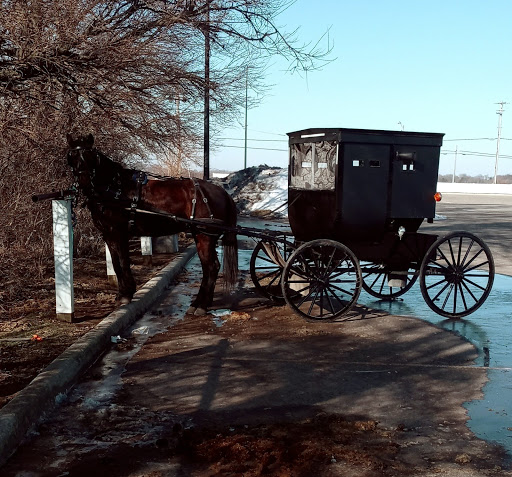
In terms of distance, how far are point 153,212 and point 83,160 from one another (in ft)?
3.59

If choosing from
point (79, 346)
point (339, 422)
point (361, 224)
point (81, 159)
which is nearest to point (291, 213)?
point (361, 224)

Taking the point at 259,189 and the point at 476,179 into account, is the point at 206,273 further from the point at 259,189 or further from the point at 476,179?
the point at 476,179

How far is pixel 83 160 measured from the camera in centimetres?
711

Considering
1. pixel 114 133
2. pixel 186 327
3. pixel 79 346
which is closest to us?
pixel 79 346

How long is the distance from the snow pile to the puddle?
17502 mm

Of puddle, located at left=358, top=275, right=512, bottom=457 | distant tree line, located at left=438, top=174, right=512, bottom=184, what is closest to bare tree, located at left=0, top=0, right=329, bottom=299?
puddle, located at left=358, top=275, right=512, bottom=457

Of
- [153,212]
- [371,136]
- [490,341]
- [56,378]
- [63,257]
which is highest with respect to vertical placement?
[371,136]

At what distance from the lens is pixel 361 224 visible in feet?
23.7

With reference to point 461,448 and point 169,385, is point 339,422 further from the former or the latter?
point 169,385

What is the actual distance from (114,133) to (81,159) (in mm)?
3922

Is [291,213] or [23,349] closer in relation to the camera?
[23,349]

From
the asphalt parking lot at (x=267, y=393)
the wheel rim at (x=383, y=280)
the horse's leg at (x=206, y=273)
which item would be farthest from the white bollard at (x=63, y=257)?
the wheel rim at (x=383, y=280)

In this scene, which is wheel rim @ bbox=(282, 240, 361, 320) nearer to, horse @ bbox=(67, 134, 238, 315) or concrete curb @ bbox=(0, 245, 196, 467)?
horse @ bbox=(67, 134, 238, 315)

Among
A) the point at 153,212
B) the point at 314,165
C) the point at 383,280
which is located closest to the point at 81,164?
the point at 153,212
